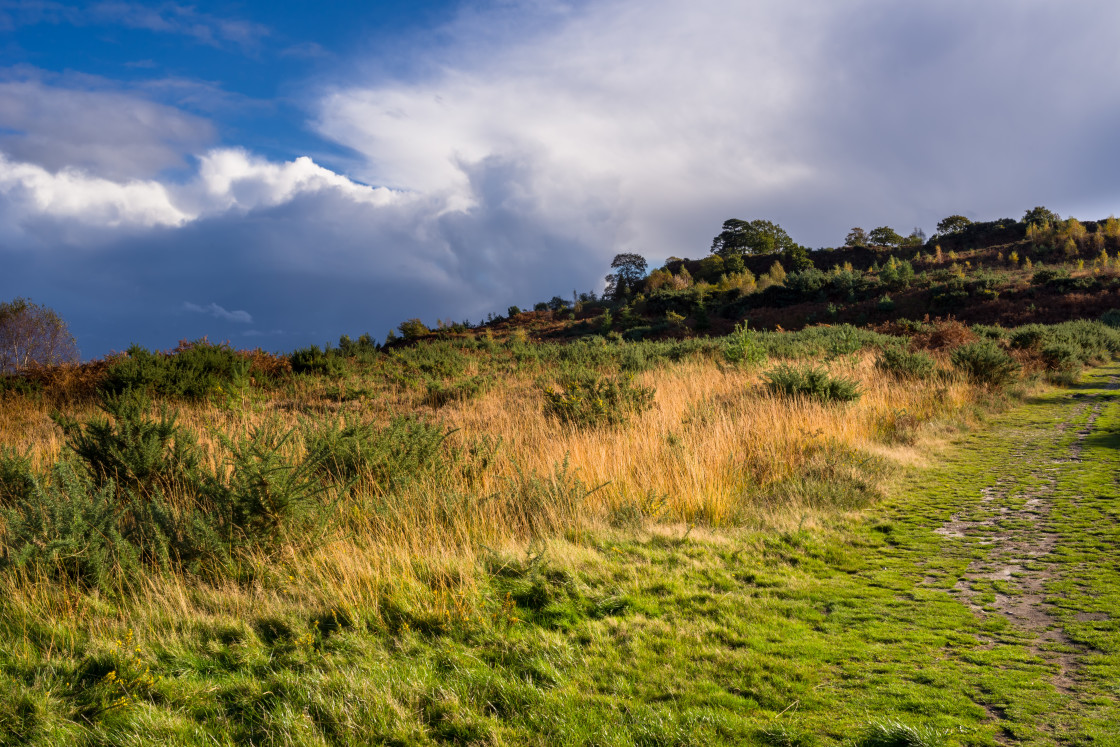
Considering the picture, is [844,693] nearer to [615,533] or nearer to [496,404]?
[615,533]

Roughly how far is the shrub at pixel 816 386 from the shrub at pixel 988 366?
463 centimetres

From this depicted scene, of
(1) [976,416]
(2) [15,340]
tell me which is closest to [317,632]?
(1) [976,416]

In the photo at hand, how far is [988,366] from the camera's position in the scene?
1276cm

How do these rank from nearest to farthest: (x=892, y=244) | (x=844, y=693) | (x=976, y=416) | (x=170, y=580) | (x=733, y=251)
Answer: (x=844, y=693), (x=170, y=580), (x=976, y=416), (x=892, y=244), (x=733, y=251)

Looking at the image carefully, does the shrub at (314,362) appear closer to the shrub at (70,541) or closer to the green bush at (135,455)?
the green bush at (135,455)

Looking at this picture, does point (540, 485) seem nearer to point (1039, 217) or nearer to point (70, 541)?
point (70, 541)

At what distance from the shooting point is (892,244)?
58.9 meters

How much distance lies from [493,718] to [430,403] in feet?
35.0

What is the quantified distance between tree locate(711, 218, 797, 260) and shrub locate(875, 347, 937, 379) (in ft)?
184

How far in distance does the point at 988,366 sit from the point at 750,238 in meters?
61.1

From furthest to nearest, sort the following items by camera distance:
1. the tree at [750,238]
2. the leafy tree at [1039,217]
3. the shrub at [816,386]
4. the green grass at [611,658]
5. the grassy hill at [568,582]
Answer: the tree at [750,238] → the leafy tree at [1039,217] → the shrub at [816,386] → the grassy hill at [568,582] → the green grass at [611,658]

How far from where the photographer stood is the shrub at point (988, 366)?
1266cm

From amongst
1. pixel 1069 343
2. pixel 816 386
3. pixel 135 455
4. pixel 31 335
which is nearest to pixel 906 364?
pixel 816 386

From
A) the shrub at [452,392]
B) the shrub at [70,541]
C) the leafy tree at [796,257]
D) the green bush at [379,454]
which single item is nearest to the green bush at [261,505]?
the shrub at [70,541]
